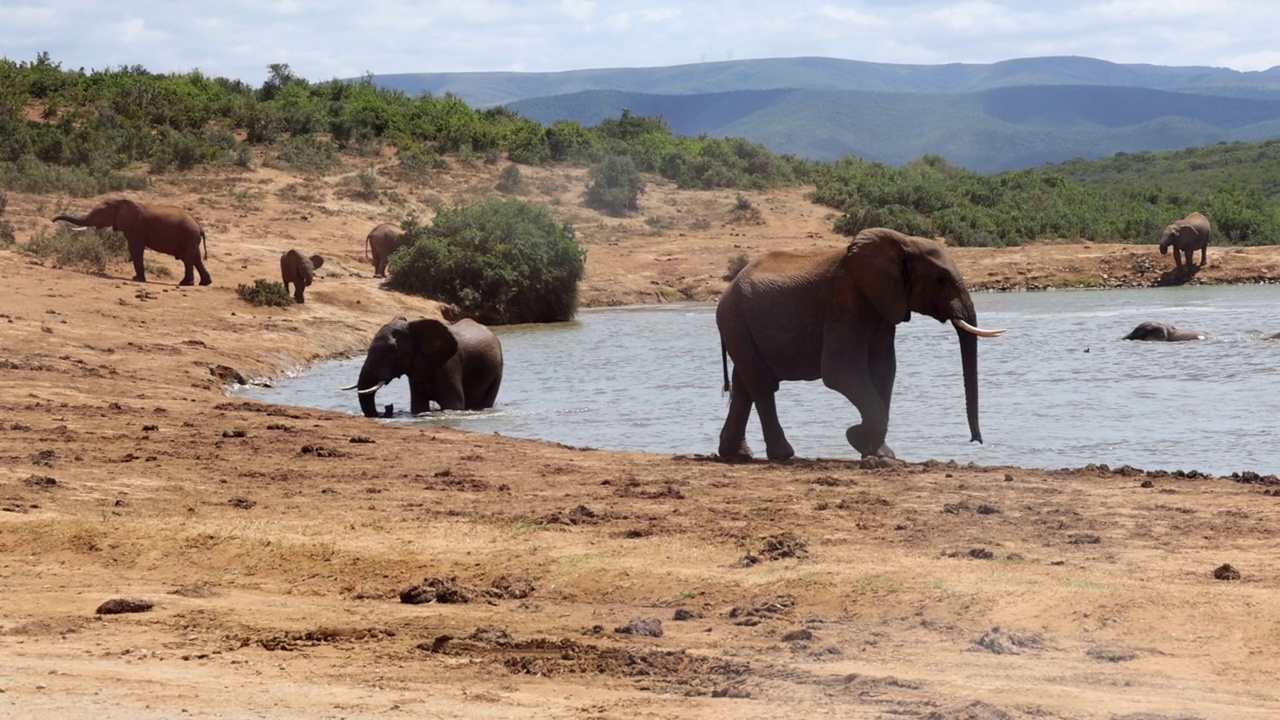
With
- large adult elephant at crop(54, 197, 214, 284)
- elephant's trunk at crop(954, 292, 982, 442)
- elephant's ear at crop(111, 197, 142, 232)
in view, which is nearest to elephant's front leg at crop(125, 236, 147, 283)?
large adult elephant at crop(54, 197, 214, 284)

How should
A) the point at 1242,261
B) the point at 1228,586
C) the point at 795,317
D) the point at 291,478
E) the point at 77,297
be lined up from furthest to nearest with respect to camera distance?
the point at 1242,261
the point at 77,297
the point at 795,317
the point at 291,478
the point at 1228,586

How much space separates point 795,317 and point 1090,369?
9.54m

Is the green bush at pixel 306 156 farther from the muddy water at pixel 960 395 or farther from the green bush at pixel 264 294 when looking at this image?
the green bush at pixel 264 294

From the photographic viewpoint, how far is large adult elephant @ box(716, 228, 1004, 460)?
468 inches

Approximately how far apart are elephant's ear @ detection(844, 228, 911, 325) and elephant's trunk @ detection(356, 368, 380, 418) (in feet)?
21.3

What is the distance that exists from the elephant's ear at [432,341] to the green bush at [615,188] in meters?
26.1

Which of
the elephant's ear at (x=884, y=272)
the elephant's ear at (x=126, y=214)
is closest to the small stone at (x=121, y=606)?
the elephant's ear at (x=884, y=272)

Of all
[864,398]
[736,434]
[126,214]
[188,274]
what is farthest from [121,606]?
[126,214]

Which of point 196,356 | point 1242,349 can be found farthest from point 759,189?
point 196,356

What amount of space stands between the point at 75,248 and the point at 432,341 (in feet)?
35.8

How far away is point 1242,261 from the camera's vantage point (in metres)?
40.1

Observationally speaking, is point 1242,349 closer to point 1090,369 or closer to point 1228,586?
point 1090,369

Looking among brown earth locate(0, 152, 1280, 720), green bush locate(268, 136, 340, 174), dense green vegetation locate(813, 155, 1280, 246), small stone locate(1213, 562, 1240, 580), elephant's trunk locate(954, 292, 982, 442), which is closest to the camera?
brown earth locate(0, 152, 1280, 720)

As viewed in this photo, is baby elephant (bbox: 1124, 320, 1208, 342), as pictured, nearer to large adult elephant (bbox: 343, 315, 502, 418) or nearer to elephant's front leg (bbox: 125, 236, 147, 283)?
large adult elephant (bbox: 343, 315, 502, 418)
